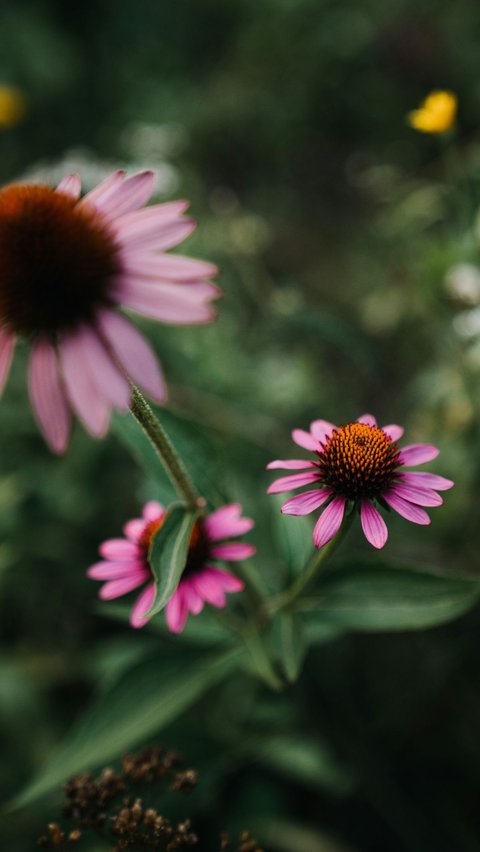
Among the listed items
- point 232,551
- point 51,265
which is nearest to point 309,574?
point 232,551

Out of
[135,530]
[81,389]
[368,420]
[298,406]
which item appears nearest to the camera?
[81,389]

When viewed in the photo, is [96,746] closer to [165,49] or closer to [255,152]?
[255,152]

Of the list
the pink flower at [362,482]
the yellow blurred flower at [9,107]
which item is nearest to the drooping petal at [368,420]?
the pink flower at [362,482]

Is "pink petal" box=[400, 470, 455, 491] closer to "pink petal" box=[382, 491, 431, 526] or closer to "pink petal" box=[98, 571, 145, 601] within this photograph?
"pink petal" box=[382, 491, 431, 526]

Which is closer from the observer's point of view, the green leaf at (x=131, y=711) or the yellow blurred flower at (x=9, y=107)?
the green leaf at (x=131, y=711)

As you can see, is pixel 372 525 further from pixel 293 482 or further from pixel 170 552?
pixel 170 552

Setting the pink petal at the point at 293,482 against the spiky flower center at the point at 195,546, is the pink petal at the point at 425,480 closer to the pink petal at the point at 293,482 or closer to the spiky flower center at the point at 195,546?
the pink petal at the point at 293,482
